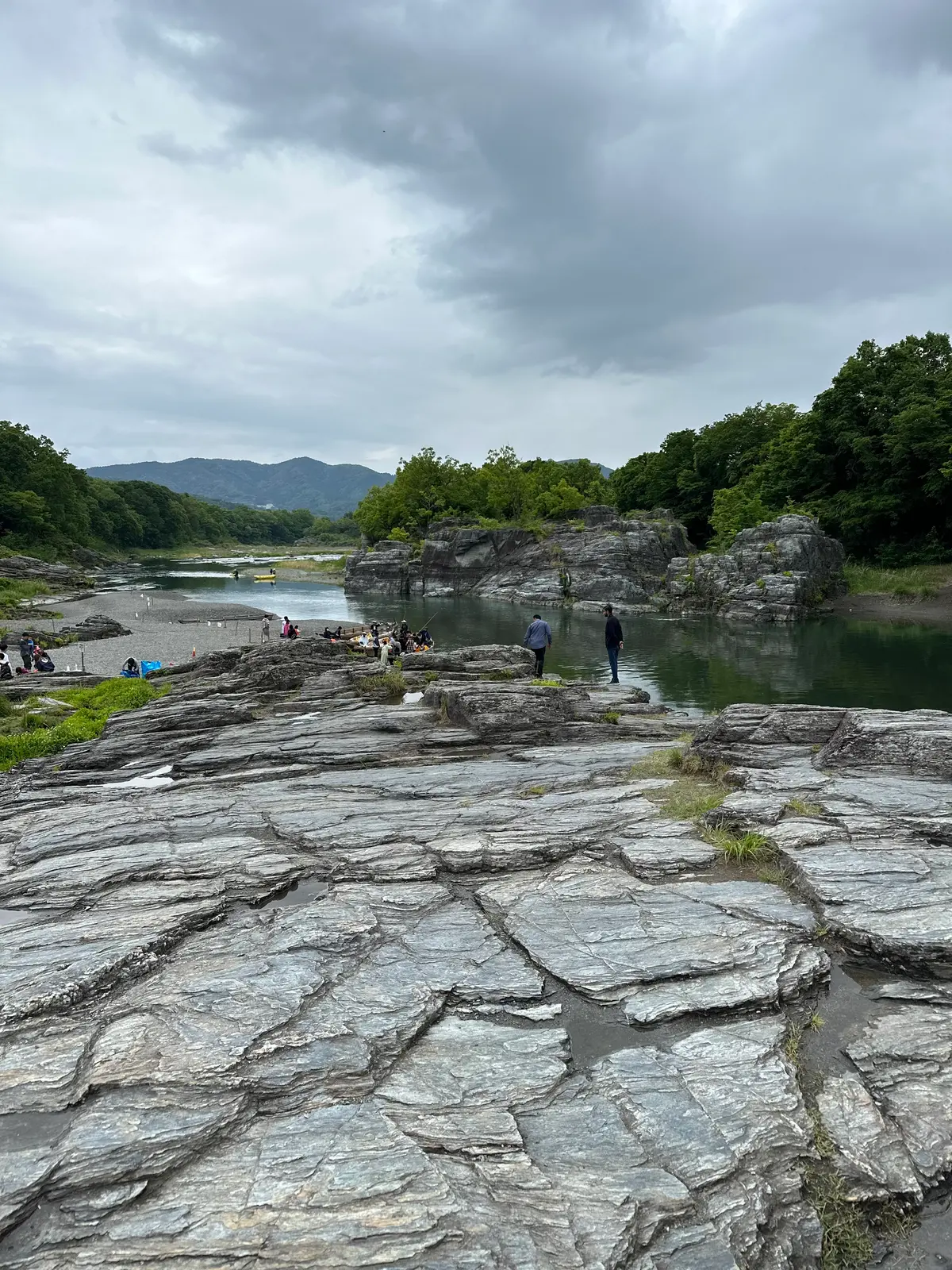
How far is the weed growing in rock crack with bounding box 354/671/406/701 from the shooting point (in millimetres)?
27500

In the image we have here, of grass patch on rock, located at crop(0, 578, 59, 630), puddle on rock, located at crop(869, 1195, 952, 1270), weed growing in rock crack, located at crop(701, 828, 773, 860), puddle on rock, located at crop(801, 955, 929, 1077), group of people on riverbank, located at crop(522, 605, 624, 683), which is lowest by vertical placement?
puddle on rock, located at crop(869, 1195, 952, 1270)

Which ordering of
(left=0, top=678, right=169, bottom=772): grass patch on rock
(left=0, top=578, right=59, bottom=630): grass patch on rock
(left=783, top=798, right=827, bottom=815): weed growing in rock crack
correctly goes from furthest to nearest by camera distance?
1. (left=0, top=578, right=59, bottom=630): grass patch on rock
2. (left=0, top=678, right=169, bottom=772): grass patch on rock
3. (left=783, top=798, right=827, bottom=815): weed growing in rock crack

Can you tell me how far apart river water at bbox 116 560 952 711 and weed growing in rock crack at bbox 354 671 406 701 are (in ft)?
58.8

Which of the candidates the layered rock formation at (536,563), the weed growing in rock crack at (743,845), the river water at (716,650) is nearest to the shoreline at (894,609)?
the river water at (716,650)

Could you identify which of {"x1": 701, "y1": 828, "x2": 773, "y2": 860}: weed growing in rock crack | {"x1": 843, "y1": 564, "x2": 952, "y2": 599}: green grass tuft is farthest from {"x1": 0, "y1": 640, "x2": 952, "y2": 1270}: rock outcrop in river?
{"x1": 843, "y1": 564, "x2": 952, "y2": 599}: green grass tuft

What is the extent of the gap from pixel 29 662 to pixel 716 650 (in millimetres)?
51318

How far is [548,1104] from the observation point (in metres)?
6.69

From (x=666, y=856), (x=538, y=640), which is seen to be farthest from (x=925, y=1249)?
(x=538, y=640)

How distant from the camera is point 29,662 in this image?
4462 cm

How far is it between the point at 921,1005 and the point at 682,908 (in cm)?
295

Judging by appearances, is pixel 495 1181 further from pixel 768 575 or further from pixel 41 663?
pixel 768 575

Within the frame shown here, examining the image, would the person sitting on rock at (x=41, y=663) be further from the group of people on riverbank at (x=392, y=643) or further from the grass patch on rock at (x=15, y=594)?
the grass patch on rock at (x=15, y=594)

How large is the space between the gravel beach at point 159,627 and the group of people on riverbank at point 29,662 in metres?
1.79

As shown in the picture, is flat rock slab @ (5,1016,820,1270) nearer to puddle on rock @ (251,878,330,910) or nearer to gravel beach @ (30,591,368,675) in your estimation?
puddle on rock @ (251,878,330,910)
